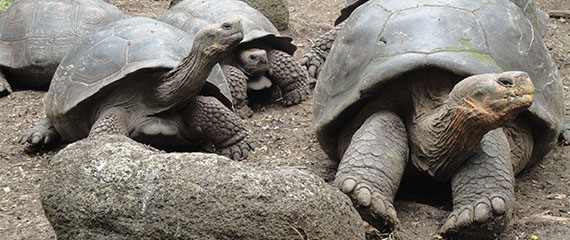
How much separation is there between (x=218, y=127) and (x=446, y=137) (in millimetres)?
1857

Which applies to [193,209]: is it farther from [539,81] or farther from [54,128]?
[54,128]

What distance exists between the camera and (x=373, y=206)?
3.04m

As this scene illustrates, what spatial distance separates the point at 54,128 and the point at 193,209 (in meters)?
2.89

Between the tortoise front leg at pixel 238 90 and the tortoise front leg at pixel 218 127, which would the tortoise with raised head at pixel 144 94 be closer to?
the tortoise front leg at pixel 218 127

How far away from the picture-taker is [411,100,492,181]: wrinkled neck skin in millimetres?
2906

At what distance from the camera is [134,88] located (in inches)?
177

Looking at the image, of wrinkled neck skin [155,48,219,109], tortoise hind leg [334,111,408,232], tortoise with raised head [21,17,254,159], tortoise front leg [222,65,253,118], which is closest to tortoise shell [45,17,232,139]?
tortoise with raised head [21,17,254,159]

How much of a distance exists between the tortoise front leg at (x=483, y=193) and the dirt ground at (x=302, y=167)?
0.17 meters

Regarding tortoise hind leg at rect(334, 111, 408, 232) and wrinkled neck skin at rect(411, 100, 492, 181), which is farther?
tortoise hind leg at rect(334, 111, 408, 232)

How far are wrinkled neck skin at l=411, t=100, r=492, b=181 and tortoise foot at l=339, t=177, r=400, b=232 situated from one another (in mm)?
339

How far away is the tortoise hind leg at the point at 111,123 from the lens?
4195mm

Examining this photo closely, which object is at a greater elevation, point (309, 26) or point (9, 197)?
point (9, 197)

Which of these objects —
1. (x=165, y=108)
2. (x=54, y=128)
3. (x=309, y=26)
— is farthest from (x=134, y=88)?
(x=309, y=26)

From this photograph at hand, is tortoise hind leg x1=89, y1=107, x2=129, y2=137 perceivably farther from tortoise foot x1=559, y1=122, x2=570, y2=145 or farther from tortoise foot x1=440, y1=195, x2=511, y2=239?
tortoise foot x1=559, y1=122, x2=570, y2=145
